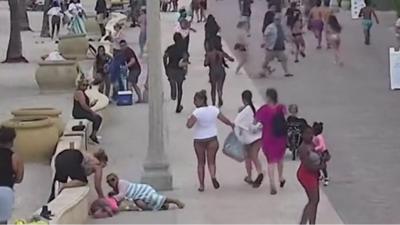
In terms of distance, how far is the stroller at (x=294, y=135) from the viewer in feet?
58.3

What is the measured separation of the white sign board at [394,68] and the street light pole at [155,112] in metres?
9.92

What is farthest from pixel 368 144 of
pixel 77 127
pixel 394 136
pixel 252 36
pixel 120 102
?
pixel 252 36

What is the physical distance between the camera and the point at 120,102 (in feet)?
81.1

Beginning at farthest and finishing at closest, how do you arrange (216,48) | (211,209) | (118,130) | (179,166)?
(216,48), (118,130), (179,166), (211,209)

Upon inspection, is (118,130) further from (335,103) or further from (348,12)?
(348,12)

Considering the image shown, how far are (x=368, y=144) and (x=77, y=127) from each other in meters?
5.11

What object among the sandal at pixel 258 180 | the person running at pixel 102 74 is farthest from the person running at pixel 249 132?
the person running at pixel 102 74

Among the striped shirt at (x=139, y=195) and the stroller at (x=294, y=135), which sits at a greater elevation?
the stroller at (x=294, y=135)

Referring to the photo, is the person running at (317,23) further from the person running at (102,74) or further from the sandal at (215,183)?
the sandal at (215,183)

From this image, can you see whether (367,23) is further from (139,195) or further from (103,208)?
(103,208)

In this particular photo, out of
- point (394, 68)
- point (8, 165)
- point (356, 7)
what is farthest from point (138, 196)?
point (356, 7)

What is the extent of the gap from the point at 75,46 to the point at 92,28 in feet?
29.2

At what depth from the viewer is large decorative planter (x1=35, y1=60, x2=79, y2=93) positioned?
26.8 meters

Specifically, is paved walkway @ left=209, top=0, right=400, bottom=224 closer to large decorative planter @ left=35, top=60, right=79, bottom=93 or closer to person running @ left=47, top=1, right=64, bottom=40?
large decorative planter @ left=35, top=60, right=79, bottom=93
